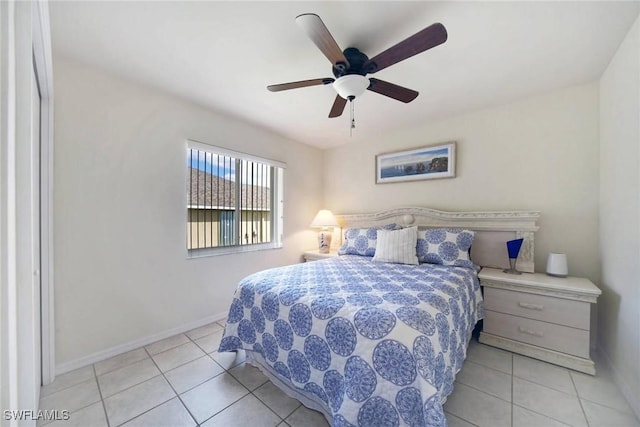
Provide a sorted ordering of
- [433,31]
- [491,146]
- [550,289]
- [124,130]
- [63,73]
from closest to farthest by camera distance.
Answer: [433,31] → [63,73] → [550,289] → [124,130] → [491,146]

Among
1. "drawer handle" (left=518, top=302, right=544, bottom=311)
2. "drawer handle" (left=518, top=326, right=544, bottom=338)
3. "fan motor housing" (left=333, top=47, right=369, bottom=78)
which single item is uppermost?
"fan motor housing" (left=333, top=47, right=369, bottom=78)

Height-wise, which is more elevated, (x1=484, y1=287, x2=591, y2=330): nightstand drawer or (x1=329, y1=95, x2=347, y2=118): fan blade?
(x1=329, y1=95, x2=347, y2=118): fan blade

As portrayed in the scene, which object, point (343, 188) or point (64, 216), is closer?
point (64, 216)

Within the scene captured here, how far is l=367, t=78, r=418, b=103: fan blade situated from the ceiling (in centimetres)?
26

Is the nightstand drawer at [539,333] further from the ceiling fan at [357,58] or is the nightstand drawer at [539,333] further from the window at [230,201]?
the window at [230,201]

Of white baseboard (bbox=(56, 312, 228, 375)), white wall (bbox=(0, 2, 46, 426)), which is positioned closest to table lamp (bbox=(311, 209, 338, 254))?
white baseboard (bbox=(56, 312, 228, 375))

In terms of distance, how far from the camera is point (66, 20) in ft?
5.12

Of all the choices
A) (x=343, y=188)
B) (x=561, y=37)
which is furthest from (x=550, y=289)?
(x=343, y=188)

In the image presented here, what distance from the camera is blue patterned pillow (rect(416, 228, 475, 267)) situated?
2.46 m

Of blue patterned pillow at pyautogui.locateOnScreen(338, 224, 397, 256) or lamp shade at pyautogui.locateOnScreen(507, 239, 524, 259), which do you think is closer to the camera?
lamp shade at pyautogui.locateOnScreen(507, 239, 524, 259)

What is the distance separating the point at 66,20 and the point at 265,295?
2166 millimetres

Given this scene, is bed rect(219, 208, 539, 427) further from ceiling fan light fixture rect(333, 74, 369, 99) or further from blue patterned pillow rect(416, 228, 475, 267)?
ceiling fan light fixture rect(333, 74, 369, 99)

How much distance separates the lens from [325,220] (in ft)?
12.3

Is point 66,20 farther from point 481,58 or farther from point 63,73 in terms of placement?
point 481,58
